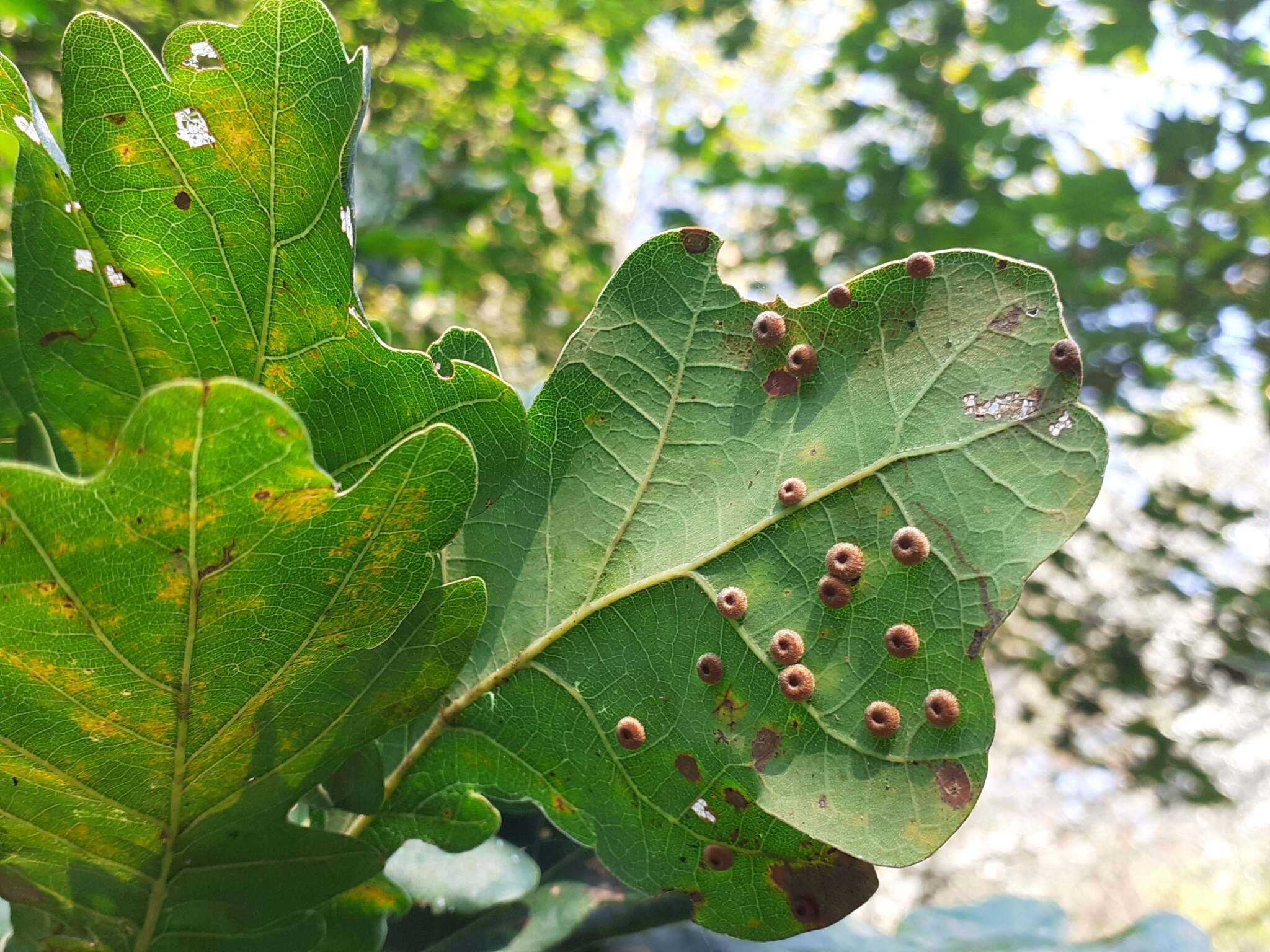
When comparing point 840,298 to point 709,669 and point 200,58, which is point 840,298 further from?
point 200,58

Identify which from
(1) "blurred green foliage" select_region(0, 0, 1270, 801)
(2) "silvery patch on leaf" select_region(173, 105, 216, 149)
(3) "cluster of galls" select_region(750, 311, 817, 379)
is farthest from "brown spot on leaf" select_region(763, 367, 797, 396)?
(1) "blurred green foliage" select_region(0, 0, 1270, 801)

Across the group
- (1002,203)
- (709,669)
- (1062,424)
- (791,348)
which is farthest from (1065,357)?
(1002,203)

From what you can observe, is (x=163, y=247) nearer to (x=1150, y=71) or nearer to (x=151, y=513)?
(x=151, y=513)

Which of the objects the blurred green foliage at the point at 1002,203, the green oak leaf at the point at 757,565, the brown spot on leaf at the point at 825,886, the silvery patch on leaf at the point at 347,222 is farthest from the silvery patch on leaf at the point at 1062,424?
the blurred green foliage at the point at 1002,203

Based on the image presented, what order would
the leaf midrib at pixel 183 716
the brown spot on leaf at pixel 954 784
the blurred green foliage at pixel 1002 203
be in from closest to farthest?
the leaf midrib at pixel 183 716
the brown spot on leaf at pixel 954 784
the blurred green foliage at pixel 1002 203

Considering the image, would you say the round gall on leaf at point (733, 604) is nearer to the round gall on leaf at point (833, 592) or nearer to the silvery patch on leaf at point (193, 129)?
the round gall on leaf at point (833, 592)

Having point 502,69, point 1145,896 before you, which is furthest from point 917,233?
point 1145,896

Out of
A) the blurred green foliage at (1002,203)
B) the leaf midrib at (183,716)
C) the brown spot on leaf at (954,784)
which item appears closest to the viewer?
the leaf midrib at (183,716)
